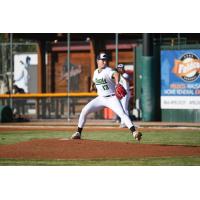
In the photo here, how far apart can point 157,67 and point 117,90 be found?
19.6ft

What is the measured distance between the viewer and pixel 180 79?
15.3 metres

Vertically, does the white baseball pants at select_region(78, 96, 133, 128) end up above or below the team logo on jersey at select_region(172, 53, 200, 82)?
below

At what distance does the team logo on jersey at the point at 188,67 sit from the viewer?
14.2 m

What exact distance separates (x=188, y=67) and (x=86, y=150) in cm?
477

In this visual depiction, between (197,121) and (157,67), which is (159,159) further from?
(157,67)

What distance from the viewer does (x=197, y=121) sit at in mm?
15383

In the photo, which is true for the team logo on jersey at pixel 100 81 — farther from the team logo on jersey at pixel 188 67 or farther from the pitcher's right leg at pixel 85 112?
the team logo on jersey at pixel 188 67

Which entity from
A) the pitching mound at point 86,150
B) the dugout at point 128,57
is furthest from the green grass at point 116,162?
the dugout at point 128,57

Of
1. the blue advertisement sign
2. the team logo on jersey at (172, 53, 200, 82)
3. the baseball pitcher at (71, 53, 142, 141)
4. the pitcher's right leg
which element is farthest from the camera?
the blue advertisement sign

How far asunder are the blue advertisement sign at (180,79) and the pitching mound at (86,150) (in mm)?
3052

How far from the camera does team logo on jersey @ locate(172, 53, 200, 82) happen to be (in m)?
14.2

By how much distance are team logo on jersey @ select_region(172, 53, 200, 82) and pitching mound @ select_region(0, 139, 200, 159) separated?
2917 millimetres

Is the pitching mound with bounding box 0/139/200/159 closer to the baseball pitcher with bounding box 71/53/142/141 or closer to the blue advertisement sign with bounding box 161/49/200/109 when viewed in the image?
the baseball pitcher with bounding box 71/53/142/141

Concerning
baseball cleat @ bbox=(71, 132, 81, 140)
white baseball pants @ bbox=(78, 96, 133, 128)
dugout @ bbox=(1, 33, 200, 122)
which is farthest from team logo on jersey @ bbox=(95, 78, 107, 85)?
dugout @ bbox=(1, 33, 200, 122)
